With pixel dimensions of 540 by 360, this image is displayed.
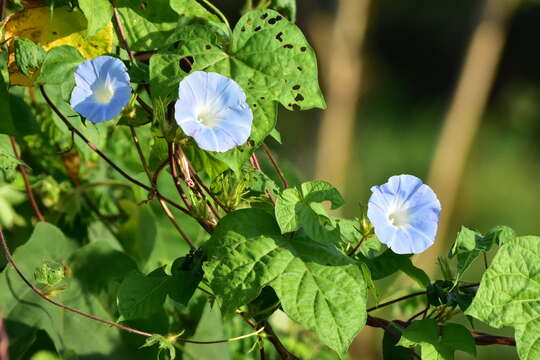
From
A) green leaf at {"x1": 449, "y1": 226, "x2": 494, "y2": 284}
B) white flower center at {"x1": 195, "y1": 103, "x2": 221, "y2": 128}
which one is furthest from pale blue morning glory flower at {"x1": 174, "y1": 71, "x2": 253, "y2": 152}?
green leaf at {"x1": 449, "y1": 226, "x2": 494, "y2": 284}

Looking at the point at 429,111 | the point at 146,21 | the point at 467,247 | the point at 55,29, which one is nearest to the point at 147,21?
the point at 146,21

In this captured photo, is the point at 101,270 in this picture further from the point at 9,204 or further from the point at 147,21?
the point at 147,21

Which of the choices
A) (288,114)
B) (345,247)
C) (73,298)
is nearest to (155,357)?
(73,298)

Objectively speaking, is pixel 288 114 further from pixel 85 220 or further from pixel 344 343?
pixel 344 343

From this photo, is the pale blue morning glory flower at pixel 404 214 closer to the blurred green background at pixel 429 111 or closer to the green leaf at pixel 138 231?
the green leaf at pixel 138 231

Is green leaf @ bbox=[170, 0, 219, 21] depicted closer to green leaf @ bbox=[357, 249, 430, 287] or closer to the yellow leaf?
the yellow leaf
